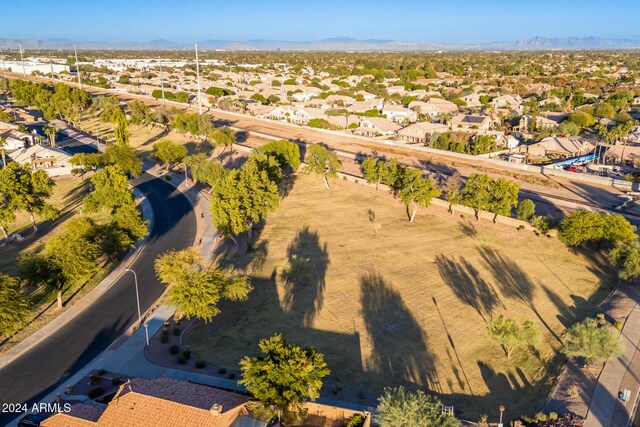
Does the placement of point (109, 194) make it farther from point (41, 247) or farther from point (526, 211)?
point (526, 211)

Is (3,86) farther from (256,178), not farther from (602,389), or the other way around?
(602,389)

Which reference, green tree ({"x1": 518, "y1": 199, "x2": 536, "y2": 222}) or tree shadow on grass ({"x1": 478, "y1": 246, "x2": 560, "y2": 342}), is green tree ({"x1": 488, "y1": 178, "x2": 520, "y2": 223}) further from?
tree shadow on grass ({"x1": 478, "y1": 246, "x2": 560, "y2": 342})

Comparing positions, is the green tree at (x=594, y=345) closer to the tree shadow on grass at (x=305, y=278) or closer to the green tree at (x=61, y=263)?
the tree shadow on grass at (x=305, y=278)

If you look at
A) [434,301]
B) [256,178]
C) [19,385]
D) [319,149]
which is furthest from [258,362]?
[319,149]

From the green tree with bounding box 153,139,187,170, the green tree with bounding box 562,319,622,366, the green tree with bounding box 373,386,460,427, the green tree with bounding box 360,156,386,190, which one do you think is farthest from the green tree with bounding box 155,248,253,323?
the green tree with bounding box 153,139,187,170

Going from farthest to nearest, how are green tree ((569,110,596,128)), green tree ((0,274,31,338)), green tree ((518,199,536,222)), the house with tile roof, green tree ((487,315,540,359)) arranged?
1. green tree ((569,110,596,128))
2. green tree ((518,199,536,222))
3. green tree ((487,315,540,359))
4. green tree ((0,274,31,338))
5. the house with tile roof

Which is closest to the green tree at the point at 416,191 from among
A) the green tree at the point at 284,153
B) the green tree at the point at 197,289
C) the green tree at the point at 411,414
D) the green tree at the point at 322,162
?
the green tree at the point at 322,162

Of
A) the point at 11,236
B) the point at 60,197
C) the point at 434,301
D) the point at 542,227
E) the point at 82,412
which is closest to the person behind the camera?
the point at 82,412
